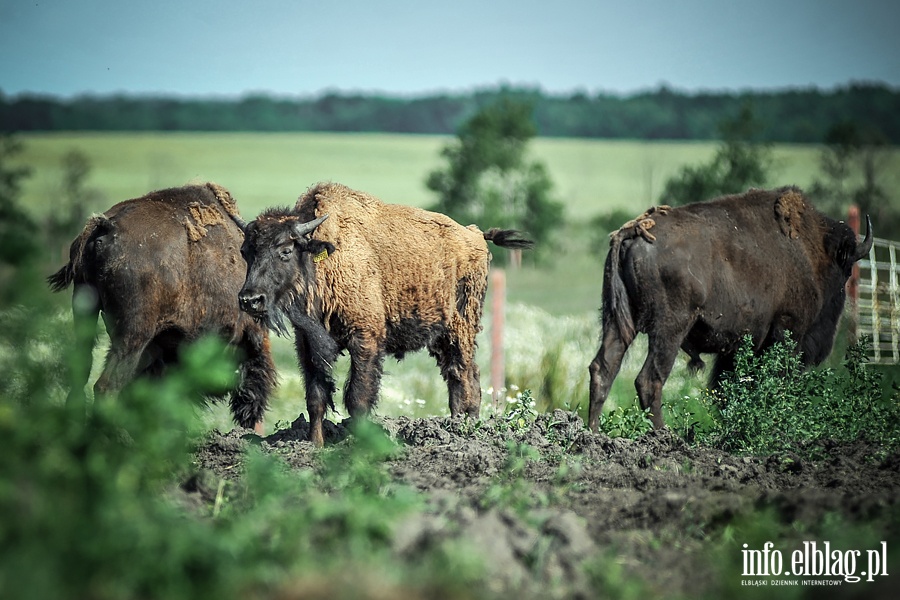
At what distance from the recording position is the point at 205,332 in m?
9.23

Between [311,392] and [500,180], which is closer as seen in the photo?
[311,392]

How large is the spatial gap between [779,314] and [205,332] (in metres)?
5.72

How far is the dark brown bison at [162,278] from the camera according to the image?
848 cm

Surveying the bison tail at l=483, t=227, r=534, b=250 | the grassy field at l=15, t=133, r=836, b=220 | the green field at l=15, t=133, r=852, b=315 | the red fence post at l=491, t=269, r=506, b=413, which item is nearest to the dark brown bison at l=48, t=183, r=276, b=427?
the bison tail at l=483, t=227, r=534, b=250

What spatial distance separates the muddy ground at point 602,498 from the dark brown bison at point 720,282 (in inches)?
40.3

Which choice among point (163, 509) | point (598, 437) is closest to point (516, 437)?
point (598, 437)

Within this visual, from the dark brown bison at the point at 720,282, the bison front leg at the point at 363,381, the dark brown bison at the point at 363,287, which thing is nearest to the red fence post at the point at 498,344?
the dark brown bison at the point at 363,287

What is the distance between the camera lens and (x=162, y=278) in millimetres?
8688

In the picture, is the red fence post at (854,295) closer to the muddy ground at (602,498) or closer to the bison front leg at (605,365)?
the bison front leg at (605,365)

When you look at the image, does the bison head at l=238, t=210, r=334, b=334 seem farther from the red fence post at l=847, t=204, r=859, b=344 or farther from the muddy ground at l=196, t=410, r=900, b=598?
the red fence post at l=847, t=204, r=859, b=344

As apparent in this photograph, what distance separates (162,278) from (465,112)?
99.1 metres

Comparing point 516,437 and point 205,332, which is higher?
point 205,332

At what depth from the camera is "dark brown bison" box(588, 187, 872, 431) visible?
368 inches

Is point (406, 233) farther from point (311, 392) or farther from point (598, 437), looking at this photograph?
point (598, 437)
